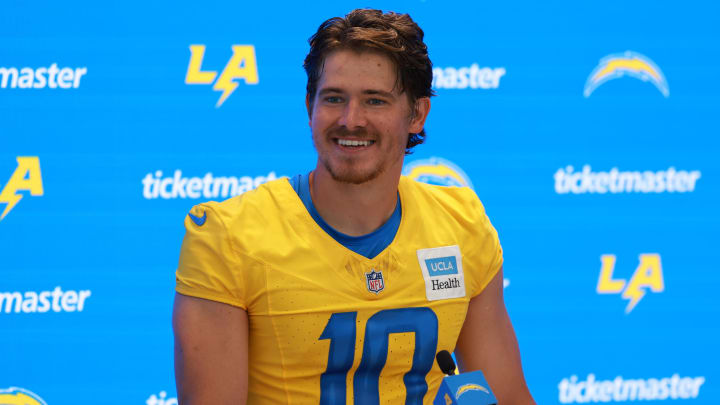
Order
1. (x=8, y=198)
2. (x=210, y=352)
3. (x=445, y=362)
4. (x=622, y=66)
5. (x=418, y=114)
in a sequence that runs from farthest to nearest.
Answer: (x=622, y=66) < (x=8, y=198) < (x=418, y=114) < (x=210, y=352) < (x=445, y=362)

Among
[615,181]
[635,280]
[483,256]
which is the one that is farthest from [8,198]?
[635,280]

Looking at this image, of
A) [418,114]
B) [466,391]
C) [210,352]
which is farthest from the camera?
[418,114]

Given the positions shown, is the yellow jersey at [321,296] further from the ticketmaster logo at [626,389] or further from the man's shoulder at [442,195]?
the ticketmaster logo at [626,389]

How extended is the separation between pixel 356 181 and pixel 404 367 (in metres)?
0.38

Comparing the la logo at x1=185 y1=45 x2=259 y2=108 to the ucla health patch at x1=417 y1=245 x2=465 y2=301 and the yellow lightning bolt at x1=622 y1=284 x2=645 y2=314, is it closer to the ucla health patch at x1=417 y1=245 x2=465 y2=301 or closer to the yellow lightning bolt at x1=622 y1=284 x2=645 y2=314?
the ucla health patch at x1=417 y1=245 x2=465 y2=301

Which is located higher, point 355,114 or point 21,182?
point 21,182

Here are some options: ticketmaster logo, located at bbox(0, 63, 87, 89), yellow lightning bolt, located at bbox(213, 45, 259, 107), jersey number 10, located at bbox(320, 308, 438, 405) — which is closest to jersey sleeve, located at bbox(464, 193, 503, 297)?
jersey number 10, located at bbox(320, 308, 438, 405)

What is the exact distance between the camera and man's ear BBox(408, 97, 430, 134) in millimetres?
1665

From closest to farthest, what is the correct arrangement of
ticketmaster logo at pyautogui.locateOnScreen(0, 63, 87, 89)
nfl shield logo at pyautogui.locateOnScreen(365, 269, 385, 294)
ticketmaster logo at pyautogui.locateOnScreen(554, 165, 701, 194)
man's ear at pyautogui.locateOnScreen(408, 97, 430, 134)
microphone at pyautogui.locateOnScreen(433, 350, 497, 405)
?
microphone at pyautogui.locateOnScreen(433, 350, 497, 405)
nfl shield logo at pyautogui.locateOnScreen(365, 269, 385, 294)
man's ear at pyautogui.locateOnScreen(408, 97, 430, 134)
ticketmaster logo at pyautogui.locateOnScreen(0, 63, 87, 89)
ticketmaster logo at pyautogui.locateOnScreen(554, 165, 701, 194)

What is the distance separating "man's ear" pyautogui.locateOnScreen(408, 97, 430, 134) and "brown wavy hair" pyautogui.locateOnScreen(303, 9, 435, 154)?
2 cm

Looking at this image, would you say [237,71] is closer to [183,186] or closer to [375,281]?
[183,186]

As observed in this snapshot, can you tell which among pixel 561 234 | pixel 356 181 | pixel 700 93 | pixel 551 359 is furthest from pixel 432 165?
pixel 356 181

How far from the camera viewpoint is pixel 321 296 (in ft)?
4.93

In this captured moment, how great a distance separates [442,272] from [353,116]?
0.37 m
